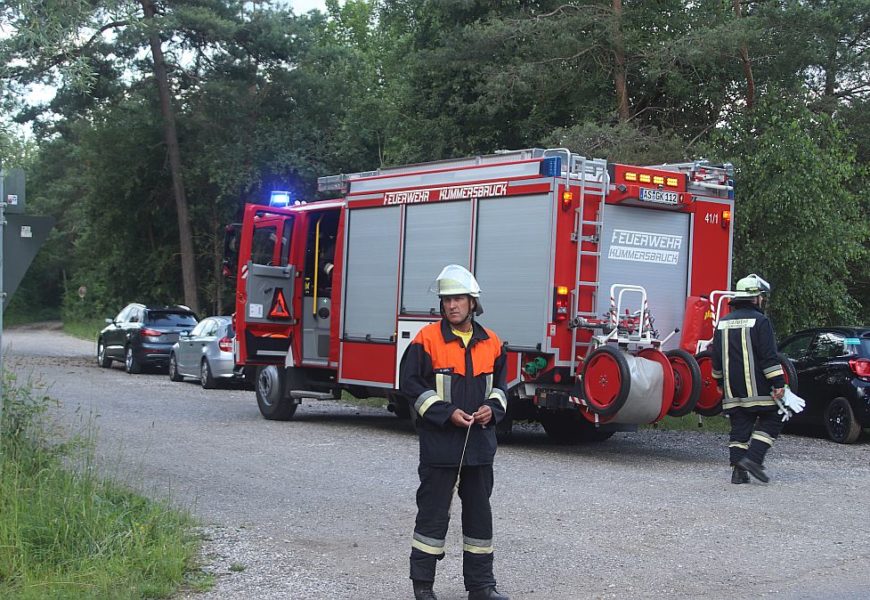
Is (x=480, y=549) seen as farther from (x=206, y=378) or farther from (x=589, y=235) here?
(x=206, y=378)

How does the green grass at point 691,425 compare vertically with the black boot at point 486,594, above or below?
above

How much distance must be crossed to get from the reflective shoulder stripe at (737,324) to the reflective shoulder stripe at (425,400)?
17.6 feet

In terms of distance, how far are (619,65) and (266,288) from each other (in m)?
11.8

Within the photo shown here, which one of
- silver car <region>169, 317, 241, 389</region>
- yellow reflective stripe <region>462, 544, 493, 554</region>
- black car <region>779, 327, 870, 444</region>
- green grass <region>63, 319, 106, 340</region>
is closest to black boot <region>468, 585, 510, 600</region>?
yellow reflective stripe <region>462, 544, 493, 554</region>

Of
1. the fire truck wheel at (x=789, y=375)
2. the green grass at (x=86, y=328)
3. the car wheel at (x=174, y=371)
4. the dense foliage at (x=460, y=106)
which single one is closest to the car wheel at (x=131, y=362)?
the car wheel at (x=174, y=371)

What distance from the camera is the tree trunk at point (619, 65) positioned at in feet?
77.2

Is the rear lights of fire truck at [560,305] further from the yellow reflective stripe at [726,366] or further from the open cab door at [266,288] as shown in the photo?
the open cab door at [266,288]

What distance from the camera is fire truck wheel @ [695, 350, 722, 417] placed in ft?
39.1

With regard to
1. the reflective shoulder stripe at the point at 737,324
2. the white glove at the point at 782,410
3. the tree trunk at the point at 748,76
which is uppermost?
the tree trunk at the point at 748,76

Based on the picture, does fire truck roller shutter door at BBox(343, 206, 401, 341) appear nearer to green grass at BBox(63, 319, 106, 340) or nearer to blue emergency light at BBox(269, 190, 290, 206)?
blue emergency light at BBox(269, 190, 290, 206)

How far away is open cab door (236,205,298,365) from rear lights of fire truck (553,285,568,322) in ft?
16.2

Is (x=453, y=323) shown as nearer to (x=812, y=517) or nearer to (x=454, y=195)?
(x=812, y=517)

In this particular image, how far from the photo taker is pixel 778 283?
18188mm

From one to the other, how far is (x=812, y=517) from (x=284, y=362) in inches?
331
